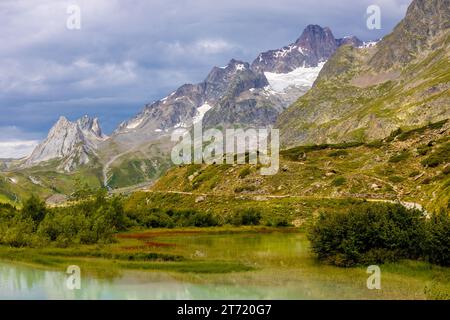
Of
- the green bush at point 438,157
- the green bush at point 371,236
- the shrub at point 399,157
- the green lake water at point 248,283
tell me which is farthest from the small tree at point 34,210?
the shrub at point 399,157

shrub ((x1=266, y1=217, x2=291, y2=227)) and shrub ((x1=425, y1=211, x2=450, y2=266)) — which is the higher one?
shrub ((x1=425, y1=211, x2=450, y2=266))

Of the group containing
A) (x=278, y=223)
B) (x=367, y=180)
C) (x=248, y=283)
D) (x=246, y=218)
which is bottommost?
(x=278, y=223)

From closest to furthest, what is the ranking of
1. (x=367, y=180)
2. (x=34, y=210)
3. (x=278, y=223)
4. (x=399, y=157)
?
1. (x=34, y=210)
2. (x=278, y=223)
3. (x=367, y=180)
4. (x=399, y=157)

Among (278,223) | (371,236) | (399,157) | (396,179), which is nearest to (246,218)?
(278,223)

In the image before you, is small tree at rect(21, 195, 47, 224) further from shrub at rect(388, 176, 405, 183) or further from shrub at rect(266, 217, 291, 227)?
shrub at rect(388, 176, 405, 183)

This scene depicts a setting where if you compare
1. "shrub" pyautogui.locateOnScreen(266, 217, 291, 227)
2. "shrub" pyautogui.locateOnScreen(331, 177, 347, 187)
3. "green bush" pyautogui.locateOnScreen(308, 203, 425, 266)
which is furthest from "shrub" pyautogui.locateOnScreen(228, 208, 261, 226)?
"green bush" pyautogui.locateOnScreen(308, 203, 425, 266)

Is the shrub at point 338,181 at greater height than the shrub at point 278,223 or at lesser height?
greater

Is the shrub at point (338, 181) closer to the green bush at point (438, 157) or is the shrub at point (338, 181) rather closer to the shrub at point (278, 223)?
the green bush at point (438, 157)

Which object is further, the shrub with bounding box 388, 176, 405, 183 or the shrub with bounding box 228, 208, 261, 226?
the shrub with bounding box 388, 176, 405, 183

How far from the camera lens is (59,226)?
9869cm

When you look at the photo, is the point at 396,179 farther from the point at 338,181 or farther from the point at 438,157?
the point at 338,181

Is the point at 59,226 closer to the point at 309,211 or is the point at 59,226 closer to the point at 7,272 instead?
the point at 7,272

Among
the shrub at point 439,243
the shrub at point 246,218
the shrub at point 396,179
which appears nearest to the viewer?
the shrub at point 439,243
